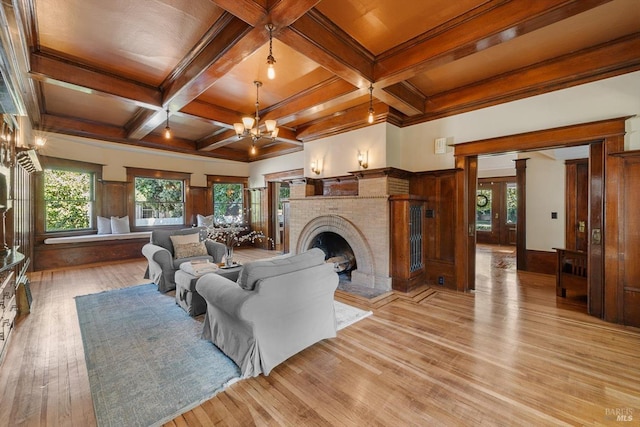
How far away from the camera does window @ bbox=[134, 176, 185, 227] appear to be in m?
7.08

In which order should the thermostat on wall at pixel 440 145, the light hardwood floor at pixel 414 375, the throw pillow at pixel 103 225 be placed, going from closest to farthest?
the light hardwood floor at pixel 414 375, the thermostat on wall at pixel 440 145, the throw pillow at pixel 103 225

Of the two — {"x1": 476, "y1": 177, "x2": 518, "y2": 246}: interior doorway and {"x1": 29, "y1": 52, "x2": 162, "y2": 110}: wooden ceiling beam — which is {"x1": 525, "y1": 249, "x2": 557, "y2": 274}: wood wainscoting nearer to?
{"x1": 476, "y1": 177, "x2": 518, "y2": 246}: interior doorway

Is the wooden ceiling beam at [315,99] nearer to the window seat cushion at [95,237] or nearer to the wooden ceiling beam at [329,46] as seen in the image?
the wooden ceiling beam at [329,46]

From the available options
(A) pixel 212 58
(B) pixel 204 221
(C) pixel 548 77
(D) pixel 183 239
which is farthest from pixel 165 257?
(C) pixel 548 77

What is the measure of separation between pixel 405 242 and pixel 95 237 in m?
6.78

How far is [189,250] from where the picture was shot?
4.64m

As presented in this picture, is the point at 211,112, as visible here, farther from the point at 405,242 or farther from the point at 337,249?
the point at 405,242

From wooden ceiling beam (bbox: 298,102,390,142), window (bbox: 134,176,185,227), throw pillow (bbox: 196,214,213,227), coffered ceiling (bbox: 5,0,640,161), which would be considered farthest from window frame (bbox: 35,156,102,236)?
wooden ceiling beam (bbox: 298,102,390,142)


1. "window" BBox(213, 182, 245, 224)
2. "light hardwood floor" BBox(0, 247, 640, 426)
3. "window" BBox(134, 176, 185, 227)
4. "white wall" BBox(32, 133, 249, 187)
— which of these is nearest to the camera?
"light hardwood floor" BBox(0, 247, 640, 426)

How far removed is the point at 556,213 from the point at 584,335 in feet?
11.4

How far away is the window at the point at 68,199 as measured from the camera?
577cm

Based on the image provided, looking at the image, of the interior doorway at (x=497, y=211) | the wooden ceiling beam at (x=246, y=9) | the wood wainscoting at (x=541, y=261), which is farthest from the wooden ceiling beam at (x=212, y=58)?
the interior doorway at (x=497, y=211)

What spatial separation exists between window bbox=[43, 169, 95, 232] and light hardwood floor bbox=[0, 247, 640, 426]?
345 centimetres

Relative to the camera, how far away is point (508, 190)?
939 cm
